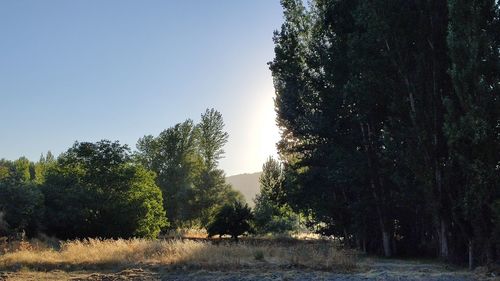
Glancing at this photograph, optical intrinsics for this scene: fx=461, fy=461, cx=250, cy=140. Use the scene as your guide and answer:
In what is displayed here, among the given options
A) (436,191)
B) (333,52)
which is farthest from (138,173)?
(436,191)

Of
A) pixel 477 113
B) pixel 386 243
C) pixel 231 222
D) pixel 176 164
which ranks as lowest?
pixel 386 243

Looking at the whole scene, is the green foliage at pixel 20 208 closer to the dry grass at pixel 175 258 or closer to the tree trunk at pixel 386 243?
the dry grass at pixel 175 258

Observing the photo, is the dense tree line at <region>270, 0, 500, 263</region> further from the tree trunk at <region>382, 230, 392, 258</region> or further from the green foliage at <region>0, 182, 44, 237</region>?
the green foliage at <region>0, 182, 44, 237</region>

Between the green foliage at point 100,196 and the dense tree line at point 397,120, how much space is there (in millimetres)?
10538

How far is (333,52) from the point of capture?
24094 millimetres

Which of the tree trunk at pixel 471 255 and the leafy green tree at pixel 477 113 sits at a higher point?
the leafy green tree at pixel 477 113

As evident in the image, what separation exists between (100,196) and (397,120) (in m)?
21.8

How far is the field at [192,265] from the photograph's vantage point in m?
13.7

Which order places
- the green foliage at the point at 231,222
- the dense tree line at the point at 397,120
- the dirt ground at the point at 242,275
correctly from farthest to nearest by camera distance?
the green foliage at the point at 231,222, the dense tree line at the point at 397,120, the dirt ground at the point at 242,275

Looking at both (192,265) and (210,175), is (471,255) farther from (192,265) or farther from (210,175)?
(210,175)

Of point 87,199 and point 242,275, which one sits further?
point 87,199

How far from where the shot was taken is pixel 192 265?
51.3 feet

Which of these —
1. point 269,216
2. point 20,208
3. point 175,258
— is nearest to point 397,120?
point 175,258

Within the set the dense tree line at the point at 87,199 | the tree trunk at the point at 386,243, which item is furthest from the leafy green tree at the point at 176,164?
the tree trunk at the point at 386,243
